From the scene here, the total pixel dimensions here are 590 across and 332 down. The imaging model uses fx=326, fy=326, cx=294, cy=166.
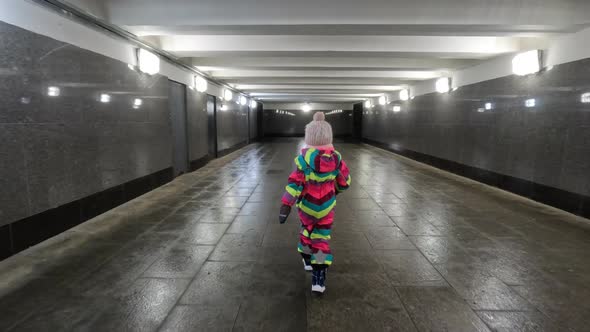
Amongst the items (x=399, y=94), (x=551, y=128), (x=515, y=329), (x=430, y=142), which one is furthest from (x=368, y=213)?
(x=399, y=94)

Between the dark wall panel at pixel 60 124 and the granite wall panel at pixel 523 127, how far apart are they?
25.6ft

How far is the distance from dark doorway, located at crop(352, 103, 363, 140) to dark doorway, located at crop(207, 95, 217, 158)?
14.6 meters

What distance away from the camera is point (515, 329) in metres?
2.48

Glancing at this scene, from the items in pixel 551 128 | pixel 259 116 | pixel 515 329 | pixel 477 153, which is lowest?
pixel 515 329

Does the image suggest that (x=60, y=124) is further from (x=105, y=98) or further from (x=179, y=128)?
(x=179, y=128)

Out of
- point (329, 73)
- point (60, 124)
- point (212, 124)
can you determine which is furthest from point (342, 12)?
point (212, 124)

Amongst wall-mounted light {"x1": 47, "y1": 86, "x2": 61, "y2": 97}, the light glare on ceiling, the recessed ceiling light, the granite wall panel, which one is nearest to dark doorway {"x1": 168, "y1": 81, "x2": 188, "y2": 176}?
the recessed ceiling light

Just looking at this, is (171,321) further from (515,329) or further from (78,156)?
(78,156)

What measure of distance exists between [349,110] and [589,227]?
2429 cm

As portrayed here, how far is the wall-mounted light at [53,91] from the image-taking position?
4141mm

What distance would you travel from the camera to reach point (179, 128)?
364 inches

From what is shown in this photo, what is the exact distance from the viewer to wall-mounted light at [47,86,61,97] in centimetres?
414

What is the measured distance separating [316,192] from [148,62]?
551 cm

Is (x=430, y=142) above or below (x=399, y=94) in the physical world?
below
